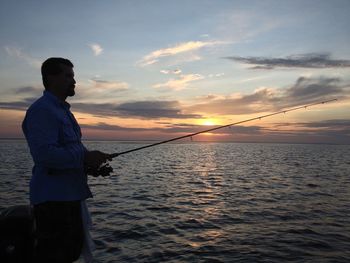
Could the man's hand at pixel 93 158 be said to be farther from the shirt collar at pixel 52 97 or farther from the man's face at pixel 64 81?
the man's face at pixel 64 81

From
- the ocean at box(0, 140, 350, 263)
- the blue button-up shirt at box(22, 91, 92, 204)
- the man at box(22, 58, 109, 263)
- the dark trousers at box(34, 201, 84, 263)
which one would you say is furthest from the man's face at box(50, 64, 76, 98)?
the ocean at box(0, 140, 350, 263)

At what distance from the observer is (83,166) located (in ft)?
12.9

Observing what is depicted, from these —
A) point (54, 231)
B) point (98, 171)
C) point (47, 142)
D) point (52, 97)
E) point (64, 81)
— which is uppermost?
point (64, 81)

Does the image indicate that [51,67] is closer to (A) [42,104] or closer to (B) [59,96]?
(B) [59,96]

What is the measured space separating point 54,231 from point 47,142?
1100 millimetres

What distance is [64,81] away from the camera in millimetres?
3994

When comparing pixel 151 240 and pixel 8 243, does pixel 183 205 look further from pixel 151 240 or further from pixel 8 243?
pixel 8 243

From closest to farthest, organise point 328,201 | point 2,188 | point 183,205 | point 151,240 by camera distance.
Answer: point 151,240, point 183,205, point 328,201, point 2,188

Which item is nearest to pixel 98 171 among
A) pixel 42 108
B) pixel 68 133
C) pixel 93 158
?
pixel 93 158

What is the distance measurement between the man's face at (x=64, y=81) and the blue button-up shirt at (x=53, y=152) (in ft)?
0.38

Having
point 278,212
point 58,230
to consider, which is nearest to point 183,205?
point 278,212

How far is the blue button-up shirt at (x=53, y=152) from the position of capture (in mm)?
3486

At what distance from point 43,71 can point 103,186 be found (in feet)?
61.1

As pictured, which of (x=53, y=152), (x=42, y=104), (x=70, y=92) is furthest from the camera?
(x=70, y=92)
